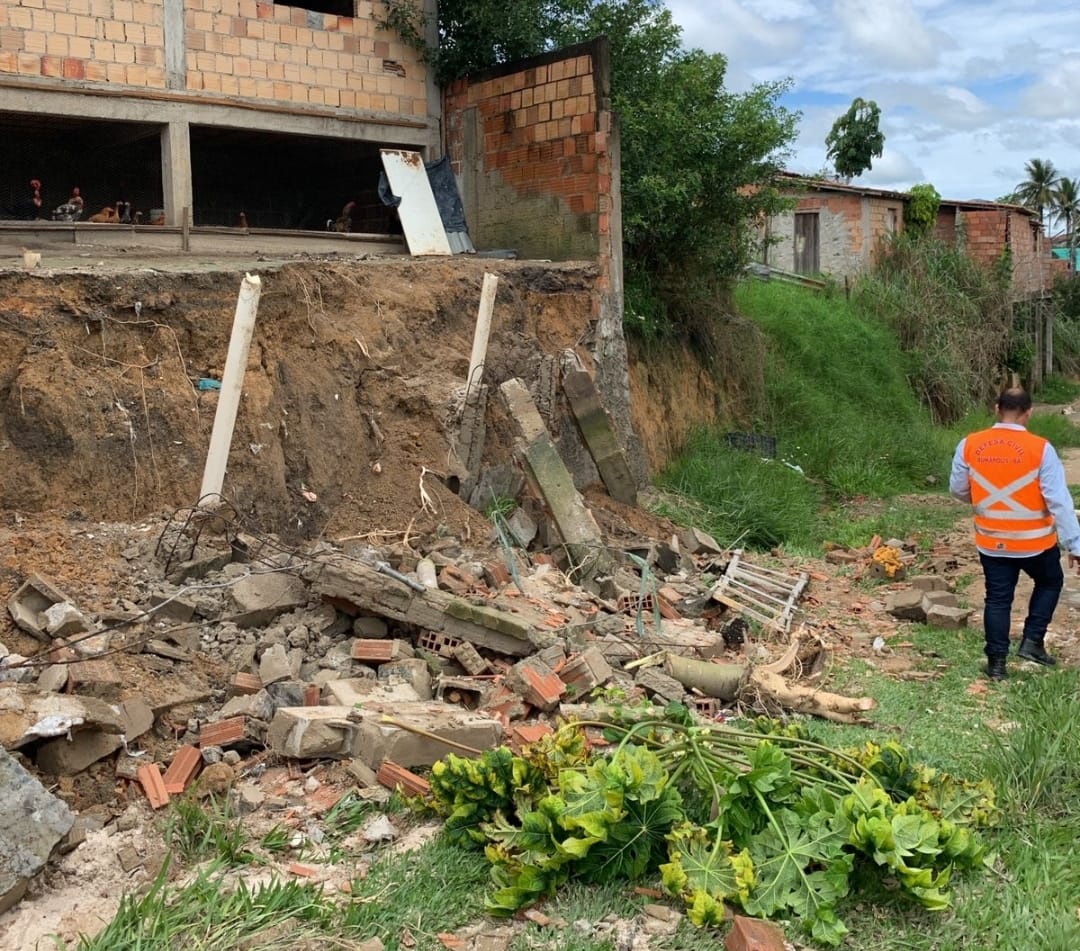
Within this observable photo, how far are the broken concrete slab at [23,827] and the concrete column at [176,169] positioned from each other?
7977mm

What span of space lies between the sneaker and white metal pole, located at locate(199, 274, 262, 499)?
482 centimetres

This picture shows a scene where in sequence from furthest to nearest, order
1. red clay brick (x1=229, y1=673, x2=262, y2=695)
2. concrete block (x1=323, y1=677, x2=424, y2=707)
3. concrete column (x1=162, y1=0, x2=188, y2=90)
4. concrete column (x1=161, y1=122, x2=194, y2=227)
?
concrete column (x1=161, y1=122, x2=194, y2=227)
concrete column (x1=162, y1=0, x2=188, y2=90)
red clay brick (x1=229, y1=673, x2=262, y2=695)
concrete block (x1=323, y1=677, x2=424, y2=707)

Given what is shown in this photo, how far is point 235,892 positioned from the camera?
12.4 feet

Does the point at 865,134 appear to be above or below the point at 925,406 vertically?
above

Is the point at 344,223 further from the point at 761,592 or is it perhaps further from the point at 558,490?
the point at 761,592

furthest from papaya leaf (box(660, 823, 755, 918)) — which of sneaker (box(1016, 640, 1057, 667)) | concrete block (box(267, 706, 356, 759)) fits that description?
sneaker (box(1016, 640, 1057, 667))

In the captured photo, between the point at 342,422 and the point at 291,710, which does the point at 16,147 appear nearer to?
the point at 342,422

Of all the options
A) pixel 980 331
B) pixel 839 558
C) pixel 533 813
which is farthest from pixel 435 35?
pixel 980 331

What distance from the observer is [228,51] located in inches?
445

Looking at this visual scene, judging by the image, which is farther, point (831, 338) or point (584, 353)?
point (831, 338)

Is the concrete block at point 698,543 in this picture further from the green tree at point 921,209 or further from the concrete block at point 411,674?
A: the green tree at point 921,209

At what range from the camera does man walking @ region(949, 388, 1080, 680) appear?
600 centimetres

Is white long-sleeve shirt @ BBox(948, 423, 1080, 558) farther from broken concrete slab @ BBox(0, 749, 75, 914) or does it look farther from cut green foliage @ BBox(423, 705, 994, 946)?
broken concrete slab @ BBox(0, 749, 75, 914)

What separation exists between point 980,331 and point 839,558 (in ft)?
39.8
